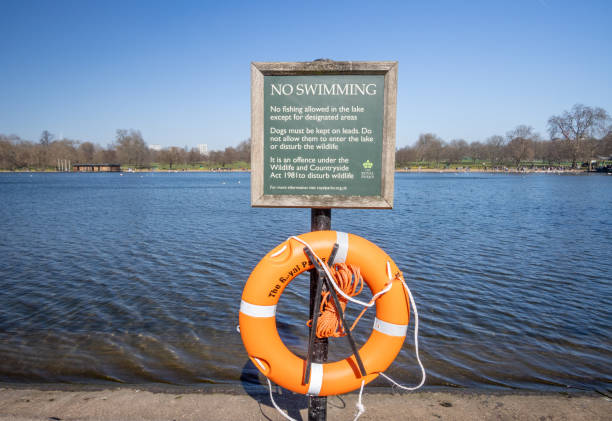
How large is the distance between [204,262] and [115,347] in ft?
14.6

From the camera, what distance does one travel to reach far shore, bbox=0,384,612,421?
10.2ft

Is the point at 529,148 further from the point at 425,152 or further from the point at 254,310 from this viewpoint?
the point at 254,310

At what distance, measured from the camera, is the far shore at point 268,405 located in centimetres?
310

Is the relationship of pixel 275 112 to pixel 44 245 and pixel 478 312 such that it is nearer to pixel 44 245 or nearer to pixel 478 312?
pixel 478 312

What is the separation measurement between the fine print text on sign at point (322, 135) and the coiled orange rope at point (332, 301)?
428mm

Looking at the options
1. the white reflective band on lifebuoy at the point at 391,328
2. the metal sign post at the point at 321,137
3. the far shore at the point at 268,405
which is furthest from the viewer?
the far shore at the point at 268,405

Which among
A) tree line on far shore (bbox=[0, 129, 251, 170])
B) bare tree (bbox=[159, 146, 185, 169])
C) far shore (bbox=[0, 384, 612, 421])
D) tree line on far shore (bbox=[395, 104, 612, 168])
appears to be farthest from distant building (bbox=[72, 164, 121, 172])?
far shore (bbox=[0, 384, 612, 421])

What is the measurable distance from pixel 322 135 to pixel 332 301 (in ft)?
3.40

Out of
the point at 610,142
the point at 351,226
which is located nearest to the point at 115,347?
the point at 351,226

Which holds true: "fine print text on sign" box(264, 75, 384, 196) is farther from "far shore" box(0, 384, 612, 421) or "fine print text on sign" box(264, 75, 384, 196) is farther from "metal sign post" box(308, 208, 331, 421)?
"far shore" box(0, 384, 612, 421)

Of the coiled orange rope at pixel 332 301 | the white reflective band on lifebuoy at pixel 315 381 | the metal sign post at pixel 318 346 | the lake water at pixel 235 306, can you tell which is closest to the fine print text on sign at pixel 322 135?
the metal sign post at pixel 318 346

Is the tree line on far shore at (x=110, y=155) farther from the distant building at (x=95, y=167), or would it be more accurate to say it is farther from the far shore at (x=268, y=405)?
the far shore at (x=268, y=405)

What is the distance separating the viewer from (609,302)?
6.92 metres

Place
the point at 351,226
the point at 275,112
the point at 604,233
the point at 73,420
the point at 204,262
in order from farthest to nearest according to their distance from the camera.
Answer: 1. the point at 351,226
2. the point at 604,233
3. the point at 204,262
4. the point at 73,420
5. the point at 275,112
